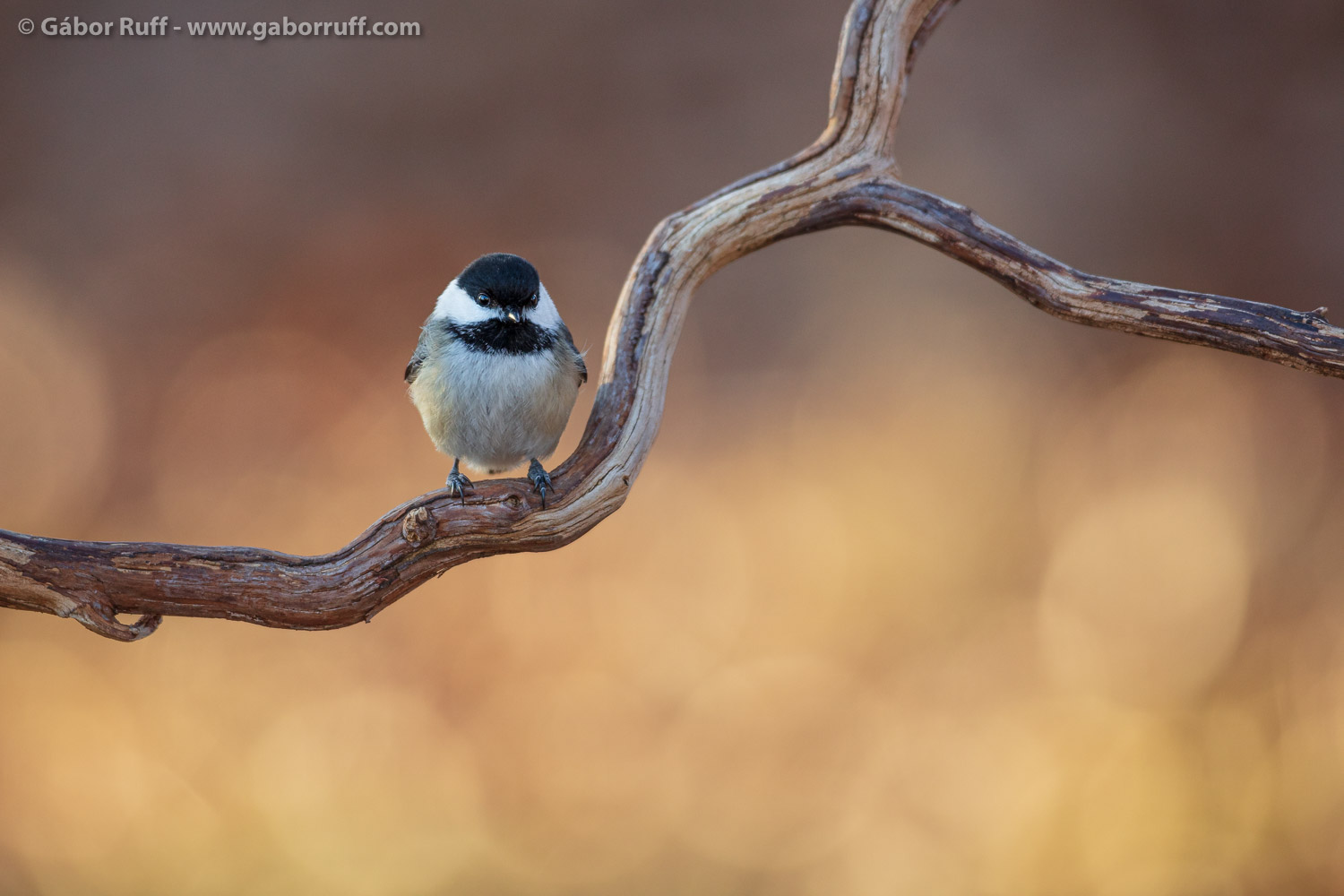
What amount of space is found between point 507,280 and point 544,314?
0.41ft

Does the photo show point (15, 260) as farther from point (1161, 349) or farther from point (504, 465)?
point (1161, 349)

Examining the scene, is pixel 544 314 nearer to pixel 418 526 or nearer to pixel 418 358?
pixel 418 358

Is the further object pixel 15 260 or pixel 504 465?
pixel 15 260

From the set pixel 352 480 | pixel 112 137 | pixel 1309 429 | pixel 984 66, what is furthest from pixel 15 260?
pixel 1309 429

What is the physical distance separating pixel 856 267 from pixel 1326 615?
174 centimetres

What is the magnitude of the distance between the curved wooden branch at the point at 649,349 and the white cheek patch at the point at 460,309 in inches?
9.8

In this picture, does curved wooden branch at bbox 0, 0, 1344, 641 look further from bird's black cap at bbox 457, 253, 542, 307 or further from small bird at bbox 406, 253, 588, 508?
bird's black cap at bbox 457, 253, 542, 307

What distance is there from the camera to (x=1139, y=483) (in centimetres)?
288

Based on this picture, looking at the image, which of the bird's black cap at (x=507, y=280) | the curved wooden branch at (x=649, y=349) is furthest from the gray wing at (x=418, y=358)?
the curved wooden branch at (x=649, y=349)

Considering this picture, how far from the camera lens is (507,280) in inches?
64.2

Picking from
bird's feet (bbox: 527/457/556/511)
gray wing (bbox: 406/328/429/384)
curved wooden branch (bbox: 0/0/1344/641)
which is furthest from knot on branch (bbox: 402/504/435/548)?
gray wing (bbox: 406/328/429/384)

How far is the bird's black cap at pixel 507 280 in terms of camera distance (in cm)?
163

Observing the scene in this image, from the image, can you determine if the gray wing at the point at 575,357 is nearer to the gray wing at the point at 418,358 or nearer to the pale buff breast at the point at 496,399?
the pale buff breast at the point at 496,399

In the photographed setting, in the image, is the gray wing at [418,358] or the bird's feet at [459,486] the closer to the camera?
the bird's feet at [459,486]
